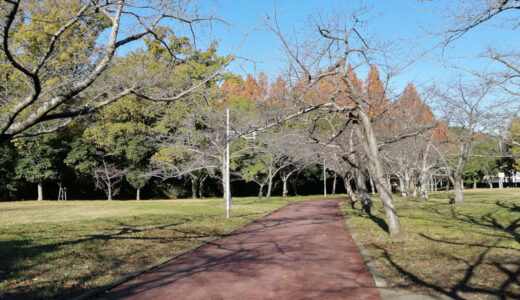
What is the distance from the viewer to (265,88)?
11156 millimetres

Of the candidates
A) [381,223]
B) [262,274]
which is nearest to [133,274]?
[262,274]

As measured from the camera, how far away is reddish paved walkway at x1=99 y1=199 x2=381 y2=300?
6.02 m

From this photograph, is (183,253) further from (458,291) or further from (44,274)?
(458,291)

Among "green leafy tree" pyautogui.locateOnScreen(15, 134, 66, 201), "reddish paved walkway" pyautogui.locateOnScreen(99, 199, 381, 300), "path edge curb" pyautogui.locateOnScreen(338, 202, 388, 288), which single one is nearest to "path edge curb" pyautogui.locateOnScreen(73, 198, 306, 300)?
"reddish paved walkway" pyautogui.locateOnScreen(99, 199, 381, 300)

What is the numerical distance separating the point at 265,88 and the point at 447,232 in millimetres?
6813

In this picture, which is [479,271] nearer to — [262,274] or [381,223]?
[262,274]

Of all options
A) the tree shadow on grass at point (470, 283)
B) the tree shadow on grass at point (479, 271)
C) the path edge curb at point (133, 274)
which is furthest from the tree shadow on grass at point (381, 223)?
the path edge curb at point (133, 274)

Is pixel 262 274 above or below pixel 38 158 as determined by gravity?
below

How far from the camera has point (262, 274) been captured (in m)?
7.22

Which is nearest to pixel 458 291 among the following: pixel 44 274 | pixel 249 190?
pixel 44 274

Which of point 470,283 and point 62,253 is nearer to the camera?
point 470,283

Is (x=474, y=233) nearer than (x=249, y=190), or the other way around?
(x=474, y=233)

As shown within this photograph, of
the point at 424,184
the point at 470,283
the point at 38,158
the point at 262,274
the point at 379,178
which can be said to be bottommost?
the point at 262,274

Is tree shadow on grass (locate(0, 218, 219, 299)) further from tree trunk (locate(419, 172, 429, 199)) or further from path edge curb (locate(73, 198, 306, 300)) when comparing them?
tree trunk (locate(419, 172, 429, 199))
